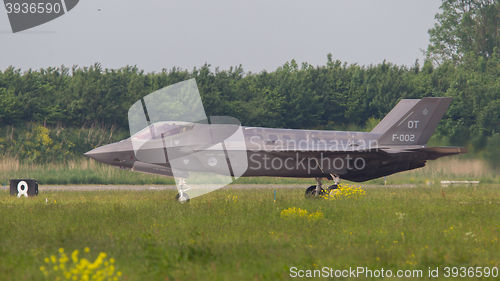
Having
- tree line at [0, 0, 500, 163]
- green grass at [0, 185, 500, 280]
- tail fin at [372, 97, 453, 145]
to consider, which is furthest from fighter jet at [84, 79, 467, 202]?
tree line at [0, 0, 500, 163]

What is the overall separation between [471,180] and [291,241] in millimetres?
19813

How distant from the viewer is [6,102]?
3512 cm

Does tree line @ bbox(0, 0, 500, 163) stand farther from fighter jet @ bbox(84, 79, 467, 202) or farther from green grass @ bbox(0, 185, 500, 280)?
green grass @ bbox(0, 185, 500, 280)

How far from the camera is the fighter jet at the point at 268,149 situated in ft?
50.6

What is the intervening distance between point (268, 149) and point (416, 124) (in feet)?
18.3

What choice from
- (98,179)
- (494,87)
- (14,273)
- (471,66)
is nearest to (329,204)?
(14,273)

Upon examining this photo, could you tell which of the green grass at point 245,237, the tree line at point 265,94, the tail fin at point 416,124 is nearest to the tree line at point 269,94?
the tree line at point 265,94

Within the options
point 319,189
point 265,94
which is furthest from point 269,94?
point 319,189

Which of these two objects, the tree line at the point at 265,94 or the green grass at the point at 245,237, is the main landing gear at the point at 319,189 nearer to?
the green grass at the point at 245,237

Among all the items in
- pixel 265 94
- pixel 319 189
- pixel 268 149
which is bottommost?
pixel 319 189

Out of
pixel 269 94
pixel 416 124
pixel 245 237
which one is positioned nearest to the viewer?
pixel 245 237

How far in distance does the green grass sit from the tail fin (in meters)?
2.89

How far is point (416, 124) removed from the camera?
54.9 ft

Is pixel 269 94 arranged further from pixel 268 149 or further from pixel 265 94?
pixel 268 149
